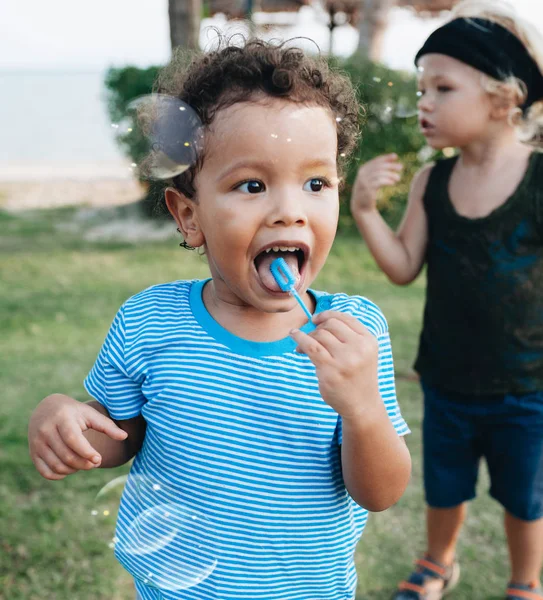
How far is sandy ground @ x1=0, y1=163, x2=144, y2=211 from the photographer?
31.5ft

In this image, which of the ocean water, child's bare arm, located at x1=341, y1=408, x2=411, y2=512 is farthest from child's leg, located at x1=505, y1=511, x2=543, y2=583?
the ocean water

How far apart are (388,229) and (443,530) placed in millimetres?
933

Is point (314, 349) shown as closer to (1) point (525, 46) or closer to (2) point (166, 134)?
(2) point (166, 134)

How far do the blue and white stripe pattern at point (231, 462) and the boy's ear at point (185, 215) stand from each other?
0.13 meters

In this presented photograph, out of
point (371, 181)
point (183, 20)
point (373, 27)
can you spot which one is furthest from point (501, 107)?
point (373, 27)

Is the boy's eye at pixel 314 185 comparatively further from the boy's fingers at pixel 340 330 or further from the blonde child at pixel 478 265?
the blonde child at pixel 478 265

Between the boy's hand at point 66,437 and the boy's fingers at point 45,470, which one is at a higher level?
the boy's hand at point 66,437

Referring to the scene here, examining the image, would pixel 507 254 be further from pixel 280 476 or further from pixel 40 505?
pixel 40 505

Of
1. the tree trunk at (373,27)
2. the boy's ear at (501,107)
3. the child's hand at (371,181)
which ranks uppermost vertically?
the boy's ear at (501,107)

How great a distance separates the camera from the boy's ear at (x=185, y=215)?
1.26 m

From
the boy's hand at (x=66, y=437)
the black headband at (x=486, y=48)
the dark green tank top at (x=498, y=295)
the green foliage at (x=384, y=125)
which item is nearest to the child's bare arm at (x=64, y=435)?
the boy's hand at (x=66, y=437)

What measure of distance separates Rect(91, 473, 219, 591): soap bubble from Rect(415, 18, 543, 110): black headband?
4.79 feet

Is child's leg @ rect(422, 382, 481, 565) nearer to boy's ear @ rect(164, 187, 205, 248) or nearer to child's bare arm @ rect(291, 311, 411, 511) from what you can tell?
child's bare arm @ rect(291, 311, 411, 511)

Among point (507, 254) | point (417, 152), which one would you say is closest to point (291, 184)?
point (507, 254)
